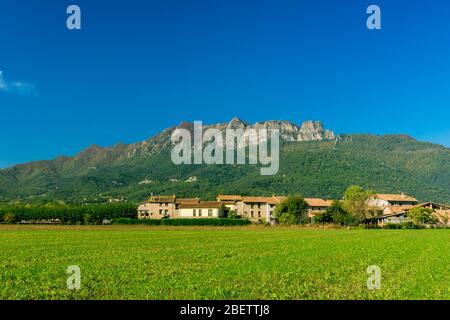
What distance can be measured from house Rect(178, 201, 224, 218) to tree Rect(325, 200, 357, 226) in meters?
41.5

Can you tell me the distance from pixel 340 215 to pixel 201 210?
49.0 metres

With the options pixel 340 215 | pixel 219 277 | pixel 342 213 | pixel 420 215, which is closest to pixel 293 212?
pixel 340 215

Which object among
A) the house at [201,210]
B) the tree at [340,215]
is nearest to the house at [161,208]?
the house at [201,210]

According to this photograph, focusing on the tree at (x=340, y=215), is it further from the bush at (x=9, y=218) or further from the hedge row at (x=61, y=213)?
the bush at (x=9, y=218)

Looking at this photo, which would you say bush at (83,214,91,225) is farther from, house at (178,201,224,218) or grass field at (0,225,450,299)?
grass field at (0,225,450,299)

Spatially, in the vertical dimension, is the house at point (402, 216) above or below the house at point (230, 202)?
below

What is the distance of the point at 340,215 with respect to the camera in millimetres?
119000

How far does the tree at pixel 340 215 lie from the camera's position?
118938 millimetres

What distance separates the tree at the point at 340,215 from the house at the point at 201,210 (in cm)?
4152

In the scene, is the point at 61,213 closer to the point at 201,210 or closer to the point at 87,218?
the point at 87,218

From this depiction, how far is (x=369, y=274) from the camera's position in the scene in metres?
23.4

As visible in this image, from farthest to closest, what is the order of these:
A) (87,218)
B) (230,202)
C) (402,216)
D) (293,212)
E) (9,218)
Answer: (230,202), (402,216), (9,218), (87,218), (293,212)

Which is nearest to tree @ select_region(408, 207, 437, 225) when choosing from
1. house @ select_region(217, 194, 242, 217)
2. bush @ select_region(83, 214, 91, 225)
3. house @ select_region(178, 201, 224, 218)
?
house @ select_region(178, 201, 224, 218)
